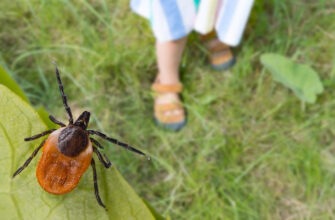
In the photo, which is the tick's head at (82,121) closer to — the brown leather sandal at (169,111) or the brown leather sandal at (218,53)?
the brown leather sandal at (169,111)

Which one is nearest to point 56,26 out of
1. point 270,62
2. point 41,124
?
point 270,62

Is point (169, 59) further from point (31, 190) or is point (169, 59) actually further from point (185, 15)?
point (31, 190)

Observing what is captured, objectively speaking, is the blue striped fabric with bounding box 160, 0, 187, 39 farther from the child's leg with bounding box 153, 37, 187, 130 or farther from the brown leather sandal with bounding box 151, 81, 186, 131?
the brown leather sandal with bounding box 151, 81, 186, 131

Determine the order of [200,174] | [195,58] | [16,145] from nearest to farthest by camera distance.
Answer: [16,145]
[200,174]
[195,58]

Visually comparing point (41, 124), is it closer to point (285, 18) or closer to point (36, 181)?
point (36, 181)

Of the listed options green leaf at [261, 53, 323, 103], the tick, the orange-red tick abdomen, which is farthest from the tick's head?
green leaf at [261, 53, 323, 103]

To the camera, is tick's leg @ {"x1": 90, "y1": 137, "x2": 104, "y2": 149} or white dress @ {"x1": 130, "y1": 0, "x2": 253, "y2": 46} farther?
white dress @ {"x1": 130, "y1": 0, "x2": 253, "y2": 46}

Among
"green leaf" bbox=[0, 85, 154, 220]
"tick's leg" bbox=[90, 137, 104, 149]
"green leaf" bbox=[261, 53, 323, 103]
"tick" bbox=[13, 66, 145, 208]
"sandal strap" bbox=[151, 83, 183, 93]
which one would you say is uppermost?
"green leaf" bbox=[0, 85, 154, 220]
